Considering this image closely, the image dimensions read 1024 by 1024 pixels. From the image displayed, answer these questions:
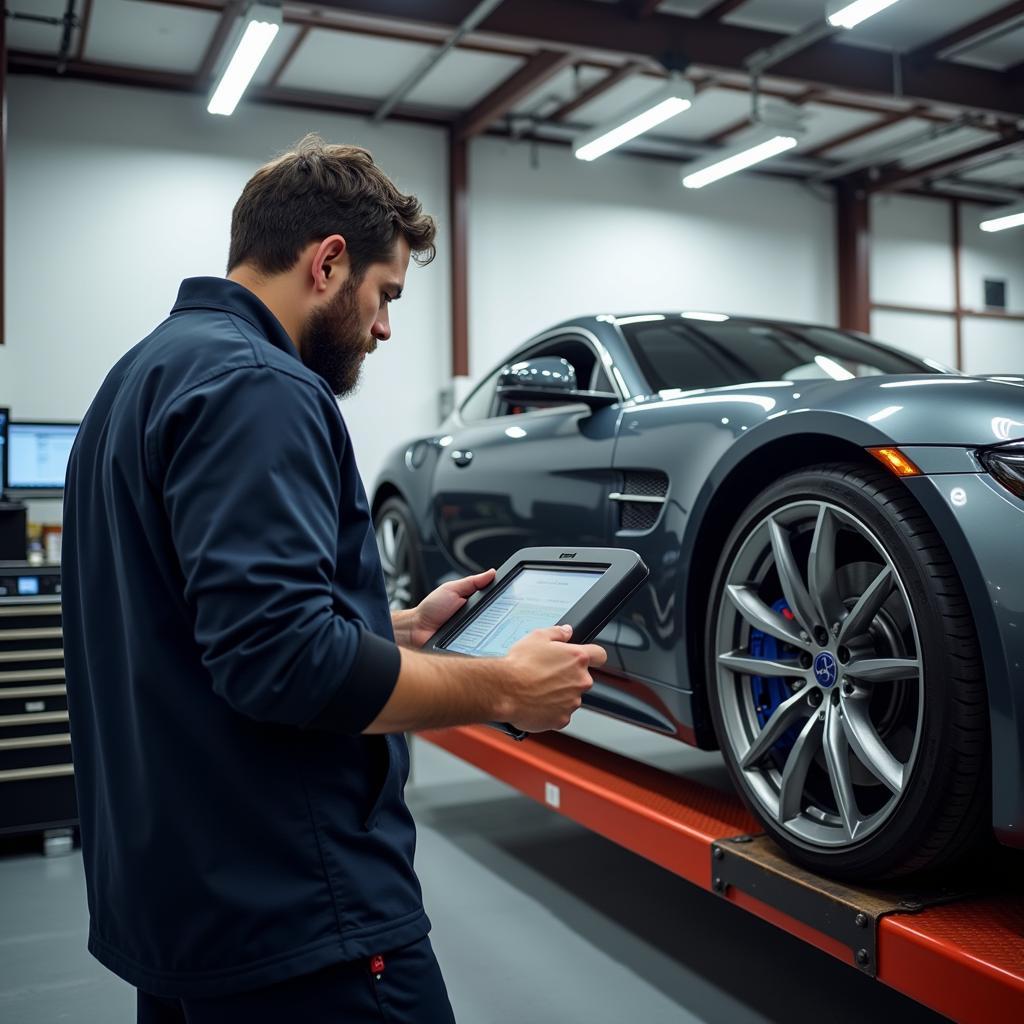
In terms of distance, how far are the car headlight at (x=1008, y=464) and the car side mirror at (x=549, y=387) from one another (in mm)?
1132

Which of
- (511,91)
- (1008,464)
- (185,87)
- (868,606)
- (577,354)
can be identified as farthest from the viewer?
(511,91)

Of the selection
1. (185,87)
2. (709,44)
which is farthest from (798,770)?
(185,87)

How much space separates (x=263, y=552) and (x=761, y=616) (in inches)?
47.5

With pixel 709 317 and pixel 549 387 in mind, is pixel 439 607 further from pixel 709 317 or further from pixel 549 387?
pixel 709 317

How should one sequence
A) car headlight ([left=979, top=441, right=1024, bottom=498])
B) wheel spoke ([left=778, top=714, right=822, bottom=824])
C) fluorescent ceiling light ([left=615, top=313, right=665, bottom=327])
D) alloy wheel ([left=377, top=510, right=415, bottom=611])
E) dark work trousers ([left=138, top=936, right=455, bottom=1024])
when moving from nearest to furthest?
dark work trousers ([left=138, top=936, right=455, bottom=1024]) → car headlight ([left=979, top=441, right=1024, bottom=498]) → wheel spoke ([left=778, top=714, right=822, bottom=824]) → fluorescent ceiling light ([left=615, top=313, right=665, bottom=327]) → alloy wheel ([left=377, top=510, right=415, bottom=611])

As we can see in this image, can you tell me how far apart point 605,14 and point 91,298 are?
4310 mm

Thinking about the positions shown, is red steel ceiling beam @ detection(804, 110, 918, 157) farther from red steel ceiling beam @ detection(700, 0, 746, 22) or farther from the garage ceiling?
red steel ceiling beam @ detection(700, 0, 746, 22)

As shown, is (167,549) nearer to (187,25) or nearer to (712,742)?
(712,742)

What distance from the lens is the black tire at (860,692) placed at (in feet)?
5.14

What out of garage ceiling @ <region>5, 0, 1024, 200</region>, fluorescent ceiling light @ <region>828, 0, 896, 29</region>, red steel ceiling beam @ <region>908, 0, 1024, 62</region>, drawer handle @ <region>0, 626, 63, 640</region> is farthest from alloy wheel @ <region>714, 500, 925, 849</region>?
red steel ceiling beam @ <region>908, 0, 1024, 62</region>

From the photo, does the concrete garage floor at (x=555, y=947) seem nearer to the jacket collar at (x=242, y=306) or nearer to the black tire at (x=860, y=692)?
the black tire at (x=860, y=692)

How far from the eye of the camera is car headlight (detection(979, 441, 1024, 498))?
5.19 ft

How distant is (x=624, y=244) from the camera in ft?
32.6

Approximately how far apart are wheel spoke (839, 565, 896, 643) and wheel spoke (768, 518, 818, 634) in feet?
0.28
